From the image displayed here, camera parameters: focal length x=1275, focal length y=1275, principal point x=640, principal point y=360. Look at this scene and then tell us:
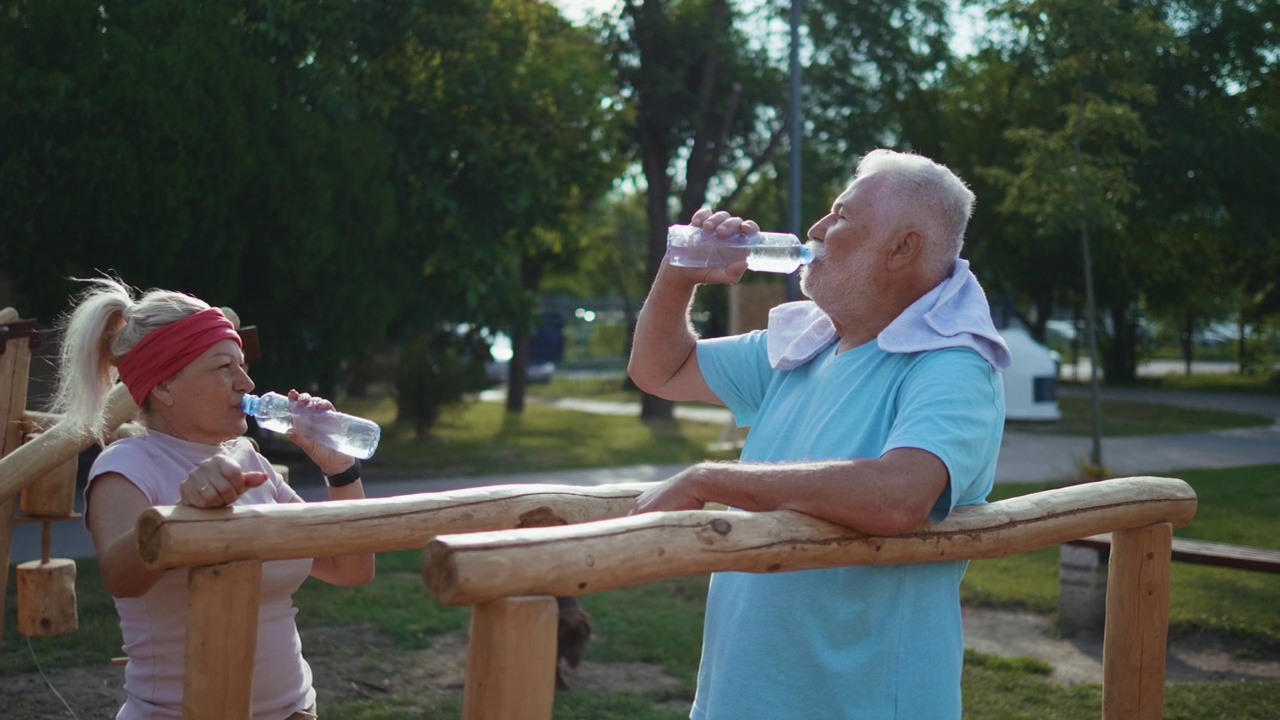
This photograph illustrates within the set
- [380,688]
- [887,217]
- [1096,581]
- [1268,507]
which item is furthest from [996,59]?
[887,217]

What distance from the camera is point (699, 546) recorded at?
205cm

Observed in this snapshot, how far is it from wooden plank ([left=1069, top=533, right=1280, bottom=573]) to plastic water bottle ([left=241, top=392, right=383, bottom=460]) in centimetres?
396

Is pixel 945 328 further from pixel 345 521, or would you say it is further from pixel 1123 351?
pixel 1123 351

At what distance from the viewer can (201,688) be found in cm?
219

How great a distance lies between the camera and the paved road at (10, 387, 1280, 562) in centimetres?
808

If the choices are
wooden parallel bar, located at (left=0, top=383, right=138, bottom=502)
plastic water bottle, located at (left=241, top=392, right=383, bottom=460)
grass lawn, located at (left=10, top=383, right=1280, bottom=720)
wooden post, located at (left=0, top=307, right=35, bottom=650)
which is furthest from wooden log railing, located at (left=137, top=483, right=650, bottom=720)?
grass lawn, located at (left=10, top=383, right=1280, bottom=720)

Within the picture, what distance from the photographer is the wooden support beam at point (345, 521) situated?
2031 mm

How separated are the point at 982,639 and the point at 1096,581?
2.12ft

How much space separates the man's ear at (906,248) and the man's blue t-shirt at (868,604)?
0.18 meters

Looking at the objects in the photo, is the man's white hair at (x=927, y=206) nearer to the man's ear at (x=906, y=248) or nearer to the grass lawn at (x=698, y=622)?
the man's ear at (x=906, y=248)

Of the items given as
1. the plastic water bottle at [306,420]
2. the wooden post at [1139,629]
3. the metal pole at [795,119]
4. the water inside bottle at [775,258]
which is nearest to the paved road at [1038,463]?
the metal pole at [795,119]

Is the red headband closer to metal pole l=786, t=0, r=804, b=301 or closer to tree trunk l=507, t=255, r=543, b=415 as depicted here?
metal pole l=786, t=0, r=804, b=301

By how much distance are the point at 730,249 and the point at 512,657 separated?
120cm

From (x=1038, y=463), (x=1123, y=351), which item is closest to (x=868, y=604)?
(x=1038, y=463)
